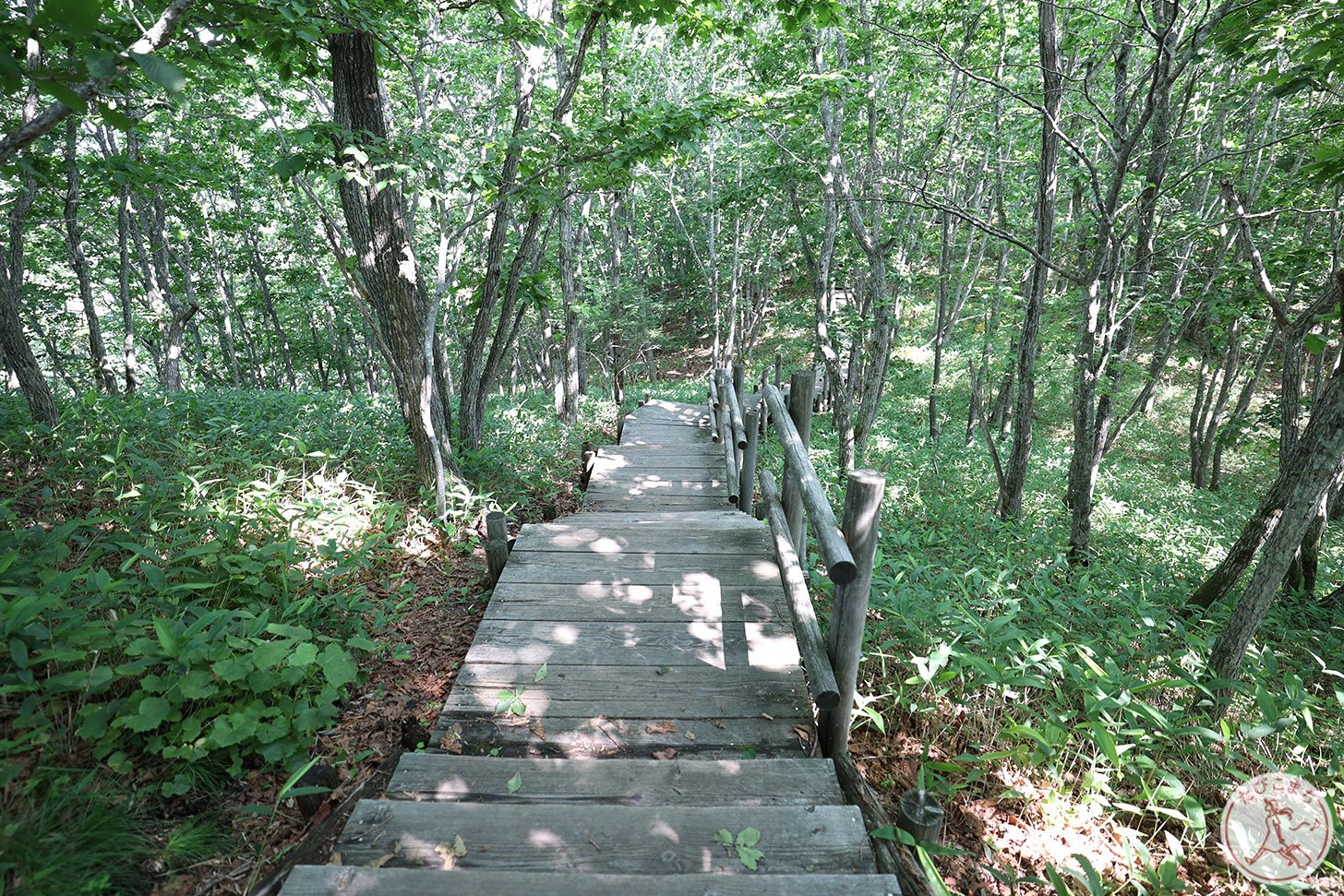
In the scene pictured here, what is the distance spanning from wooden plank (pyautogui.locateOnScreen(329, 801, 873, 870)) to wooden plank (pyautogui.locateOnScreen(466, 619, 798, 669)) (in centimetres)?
102

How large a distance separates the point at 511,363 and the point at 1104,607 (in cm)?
2441

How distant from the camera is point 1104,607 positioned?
4926mm

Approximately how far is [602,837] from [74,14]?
2.79 m

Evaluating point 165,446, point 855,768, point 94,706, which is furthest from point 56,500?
point 855,768

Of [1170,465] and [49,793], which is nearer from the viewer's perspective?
[49,793]

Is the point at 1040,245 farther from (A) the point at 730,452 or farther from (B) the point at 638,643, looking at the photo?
(B) the point at 638,643

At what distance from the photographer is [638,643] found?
3.30m

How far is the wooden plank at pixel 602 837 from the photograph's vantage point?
6.35 ft

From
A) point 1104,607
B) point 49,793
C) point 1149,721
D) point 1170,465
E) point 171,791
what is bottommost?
point 1170,465

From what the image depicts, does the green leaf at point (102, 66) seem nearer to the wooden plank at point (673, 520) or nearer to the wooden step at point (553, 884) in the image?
the wooden step at point (553, 884)

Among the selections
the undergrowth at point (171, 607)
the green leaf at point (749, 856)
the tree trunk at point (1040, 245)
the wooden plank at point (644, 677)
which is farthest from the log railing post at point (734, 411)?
the green leaf at point (749, 856)

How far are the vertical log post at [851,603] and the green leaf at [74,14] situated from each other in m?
2.69

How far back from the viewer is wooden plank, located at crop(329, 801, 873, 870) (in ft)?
6.35

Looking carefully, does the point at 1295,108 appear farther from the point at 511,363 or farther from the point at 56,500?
the point at 511,363
